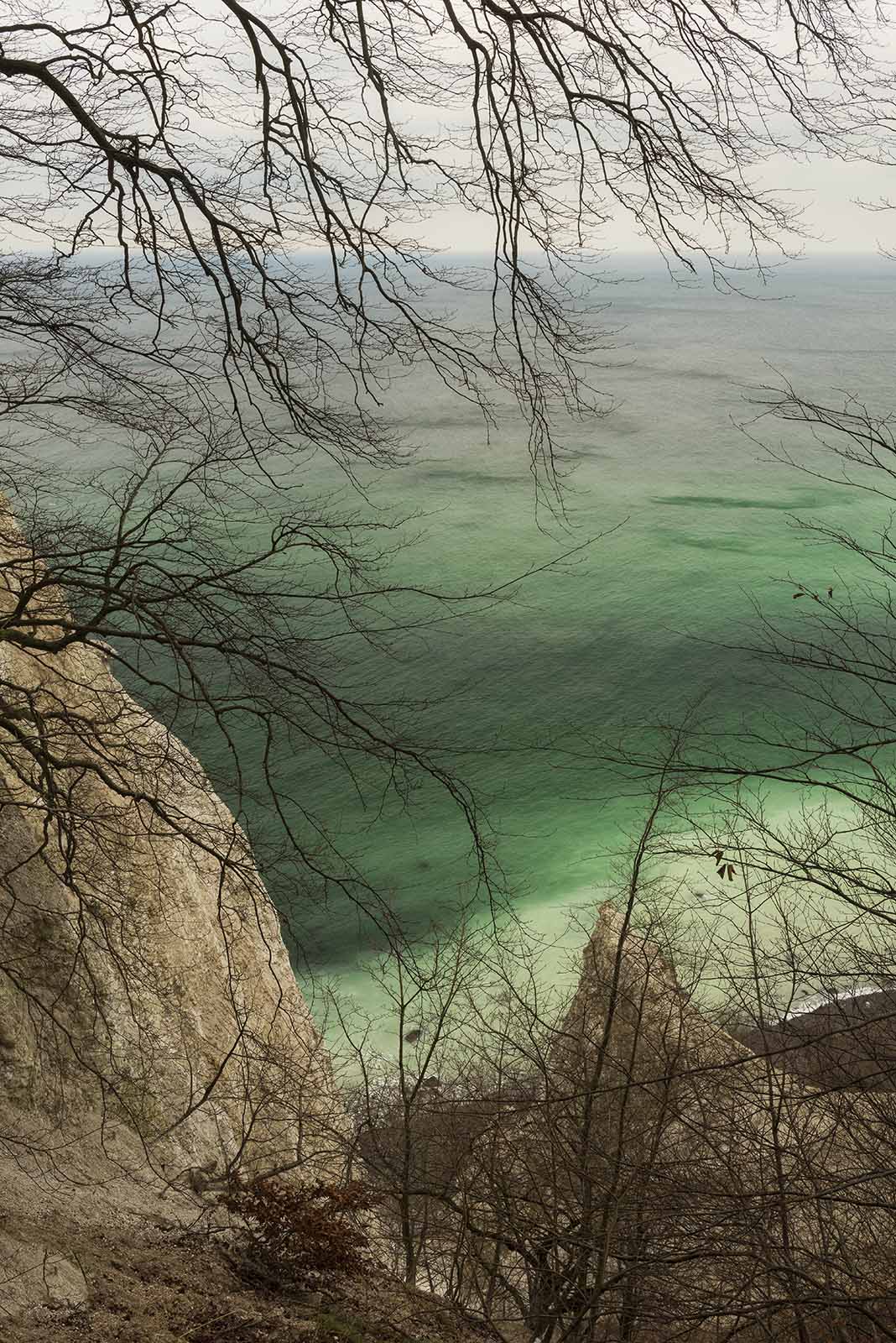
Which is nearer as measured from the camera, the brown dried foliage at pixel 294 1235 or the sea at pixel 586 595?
the brown dried foliage at pixel 294 1235

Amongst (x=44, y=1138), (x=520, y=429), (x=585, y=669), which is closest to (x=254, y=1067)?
(x=44, y=1138)

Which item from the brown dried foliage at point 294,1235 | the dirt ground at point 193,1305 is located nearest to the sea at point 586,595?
the brown dried foliage at point 294,1235

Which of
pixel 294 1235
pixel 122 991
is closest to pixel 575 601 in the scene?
pixel 122 991

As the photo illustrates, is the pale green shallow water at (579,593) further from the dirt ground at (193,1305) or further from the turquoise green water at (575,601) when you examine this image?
the dirt ground at (193,1305)

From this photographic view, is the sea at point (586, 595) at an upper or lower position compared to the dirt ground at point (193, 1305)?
upper

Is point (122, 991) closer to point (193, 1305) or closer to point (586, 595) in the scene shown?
point (193, 1305)
